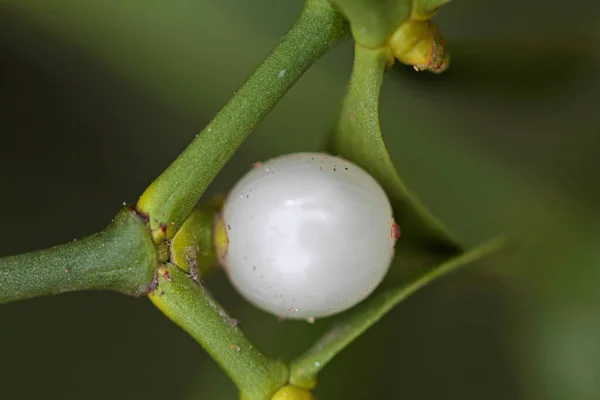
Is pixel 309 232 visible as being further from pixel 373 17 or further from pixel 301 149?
pixel 301 149

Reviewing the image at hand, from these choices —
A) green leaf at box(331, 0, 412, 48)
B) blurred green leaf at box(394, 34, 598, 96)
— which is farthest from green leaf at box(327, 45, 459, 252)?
blurred green leaf at box(394, 34, 598, 96)

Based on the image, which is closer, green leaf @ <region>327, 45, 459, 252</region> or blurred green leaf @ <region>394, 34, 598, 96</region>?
green leaf @ <region>327, 45, 459, 252</region>

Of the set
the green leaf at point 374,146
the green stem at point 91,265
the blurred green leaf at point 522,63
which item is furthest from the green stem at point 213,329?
the blurred green leaf at point 522,63

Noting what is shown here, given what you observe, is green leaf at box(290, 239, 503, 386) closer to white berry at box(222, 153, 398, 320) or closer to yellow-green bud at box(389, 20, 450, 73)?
white berry at box(222, 153, 398, 320)

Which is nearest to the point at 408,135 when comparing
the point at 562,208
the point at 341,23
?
the point at 562,208

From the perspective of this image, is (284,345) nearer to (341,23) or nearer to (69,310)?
(69,310)

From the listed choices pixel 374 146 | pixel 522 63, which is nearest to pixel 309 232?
pixel 374 146

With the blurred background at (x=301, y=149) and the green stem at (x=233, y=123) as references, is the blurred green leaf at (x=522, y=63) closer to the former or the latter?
the blurred background at (x=301, y=149)
